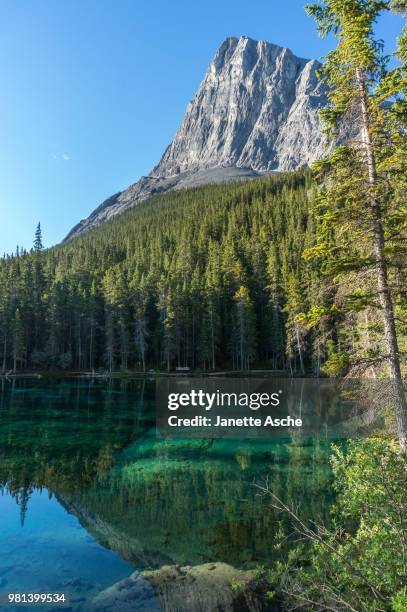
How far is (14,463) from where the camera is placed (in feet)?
61.0

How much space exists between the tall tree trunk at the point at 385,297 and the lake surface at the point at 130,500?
399 centimetres

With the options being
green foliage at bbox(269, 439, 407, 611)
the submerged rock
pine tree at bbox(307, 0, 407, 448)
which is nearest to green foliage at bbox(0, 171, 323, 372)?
pine tree at bbox(307, 0, 407, 448)

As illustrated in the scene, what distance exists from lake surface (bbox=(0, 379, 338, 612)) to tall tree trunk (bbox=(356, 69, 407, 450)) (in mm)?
3988

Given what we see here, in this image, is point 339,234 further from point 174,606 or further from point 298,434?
point 298,434

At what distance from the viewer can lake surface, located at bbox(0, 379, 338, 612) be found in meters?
10.5

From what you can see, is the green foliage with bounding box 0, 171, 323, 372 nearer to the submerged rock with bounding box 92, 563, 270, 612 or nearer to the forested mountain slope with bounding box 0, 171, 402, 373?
the forested mountain slope with bounding box 0, 171, 402, 373

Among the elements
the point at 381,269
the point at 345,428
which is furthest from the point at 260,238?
the point at 381,269

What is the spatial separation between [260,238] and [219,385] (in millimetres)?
46485

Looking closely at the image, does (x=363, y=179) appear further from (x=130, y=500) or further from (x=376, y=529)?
(x=130, y=500)

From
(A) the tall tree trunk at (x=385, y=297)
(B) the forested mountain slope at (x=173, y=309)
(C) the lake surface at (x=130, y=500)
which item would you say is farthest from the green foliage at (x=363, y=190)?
(B) the forested mountain slope at (x=173, y=309)

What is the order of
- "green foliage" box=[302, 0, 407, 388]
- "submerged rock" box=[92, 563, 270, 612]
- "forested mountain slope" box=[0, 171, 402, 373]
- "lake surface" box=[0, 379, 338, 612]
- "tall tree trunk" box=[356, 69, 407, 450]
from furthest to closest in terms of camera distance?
"forested mountain slope" box=[0, 171, 402, 373] → "lake surface" box=[0, 379, 338, 612] → "green foliage" box=[302, 0, 407, 388] → "tall tree trunk" box=[356, 69, 407, 450] → "submerged rock" box=[92, 563, 270, 612]

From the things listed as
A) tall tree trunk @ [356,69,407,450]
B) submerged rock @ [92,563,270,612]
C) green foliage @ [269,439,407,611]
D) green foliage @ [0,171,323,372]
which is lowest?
submerged rock @ [92,563,270,612]

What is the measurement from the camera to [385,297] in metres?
9.17

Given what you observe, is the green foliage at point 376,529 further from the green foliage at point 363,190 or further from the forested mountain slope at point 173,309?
the forested mountain slope at point 173,309
